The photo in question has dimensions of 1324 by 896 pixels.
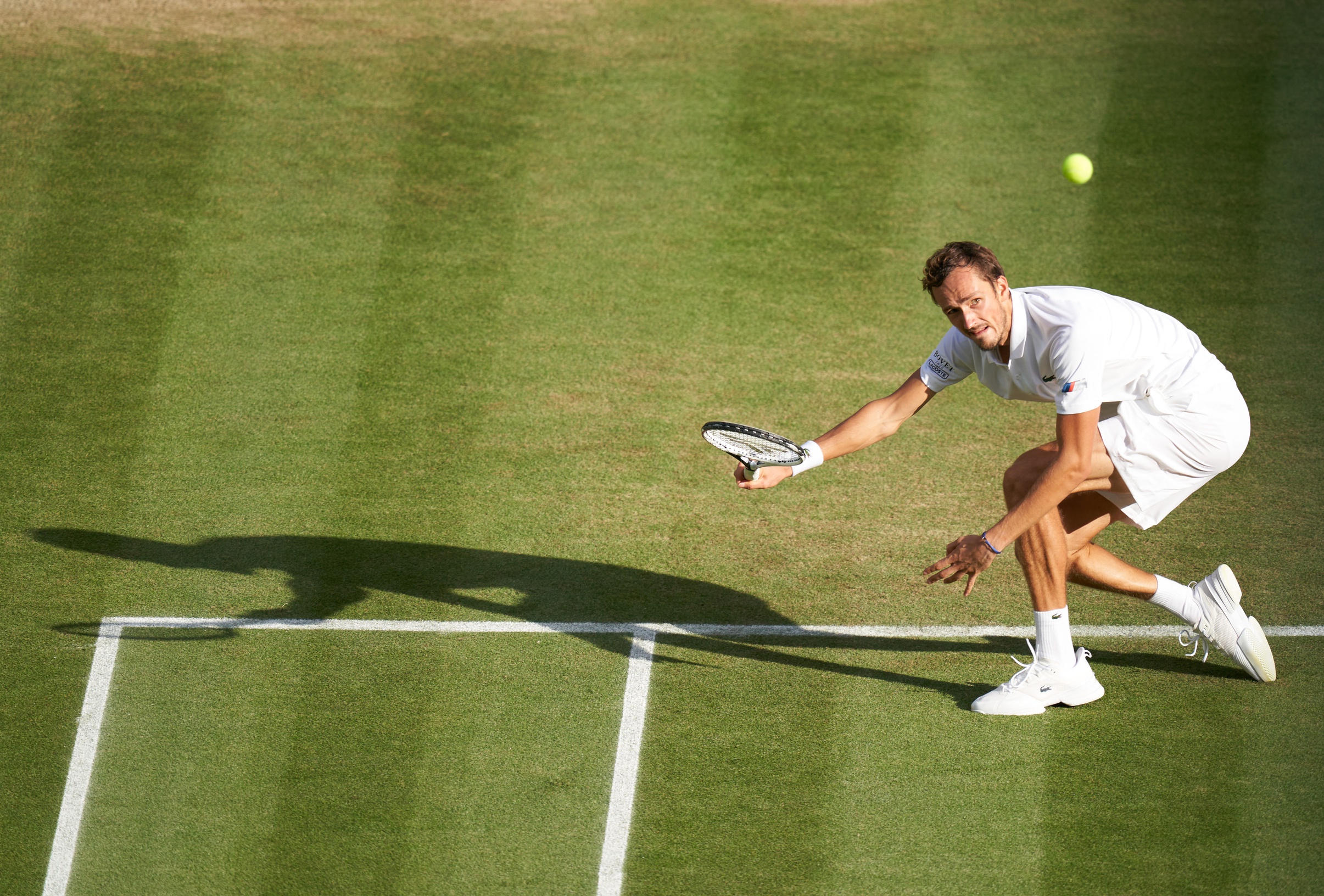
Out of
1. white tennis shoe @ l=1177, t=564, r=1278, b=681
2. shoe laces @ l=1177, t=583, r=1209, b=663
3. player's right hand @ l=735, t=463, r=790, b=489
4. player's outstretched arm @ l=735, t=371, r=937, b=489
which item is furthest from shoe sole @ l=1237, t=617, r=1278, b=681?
player's right hand @ l=735, t=463, r=790, b=489

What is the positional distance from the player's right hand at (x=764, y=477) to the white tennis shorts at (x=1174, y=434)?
4.39 feet

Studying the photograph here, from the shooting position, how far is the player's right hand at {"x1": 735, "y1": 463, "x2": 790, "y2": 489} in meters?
5.45

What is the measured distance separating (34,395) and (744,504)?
4287 millimetres

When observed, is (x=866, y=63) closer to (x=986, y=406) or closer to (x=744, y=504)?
(x=986, y=406)

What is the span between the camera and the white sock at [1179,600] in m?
5.71

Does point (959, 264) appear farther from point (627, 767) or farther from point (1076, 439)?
point (627, 767)

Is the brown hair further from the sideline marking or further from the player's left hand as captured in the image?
the sideline marking

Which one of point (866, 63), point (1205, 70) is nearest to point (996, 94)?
point (866, 63)

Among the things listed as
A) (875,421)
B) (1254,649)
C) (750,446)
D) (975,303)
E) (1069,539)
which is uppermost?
(975,303)

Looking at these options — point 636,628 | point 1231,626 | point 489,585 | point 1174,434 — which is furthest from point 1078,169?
point 489,585

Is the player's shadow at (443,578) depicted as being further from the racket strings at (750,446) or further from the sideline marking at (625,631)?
the racket strings at (750,446)

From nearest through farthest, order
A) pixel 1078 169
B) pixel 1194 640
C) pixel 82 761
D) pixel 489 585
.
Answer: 1. pixel 82 761
2. pixel 1194 640
3. pixel 489 585
4. pixel 1078 169

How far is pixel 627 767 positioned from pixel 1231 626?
2.67 meters

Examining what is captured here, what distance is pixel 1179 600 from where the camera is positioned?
5734 mm
